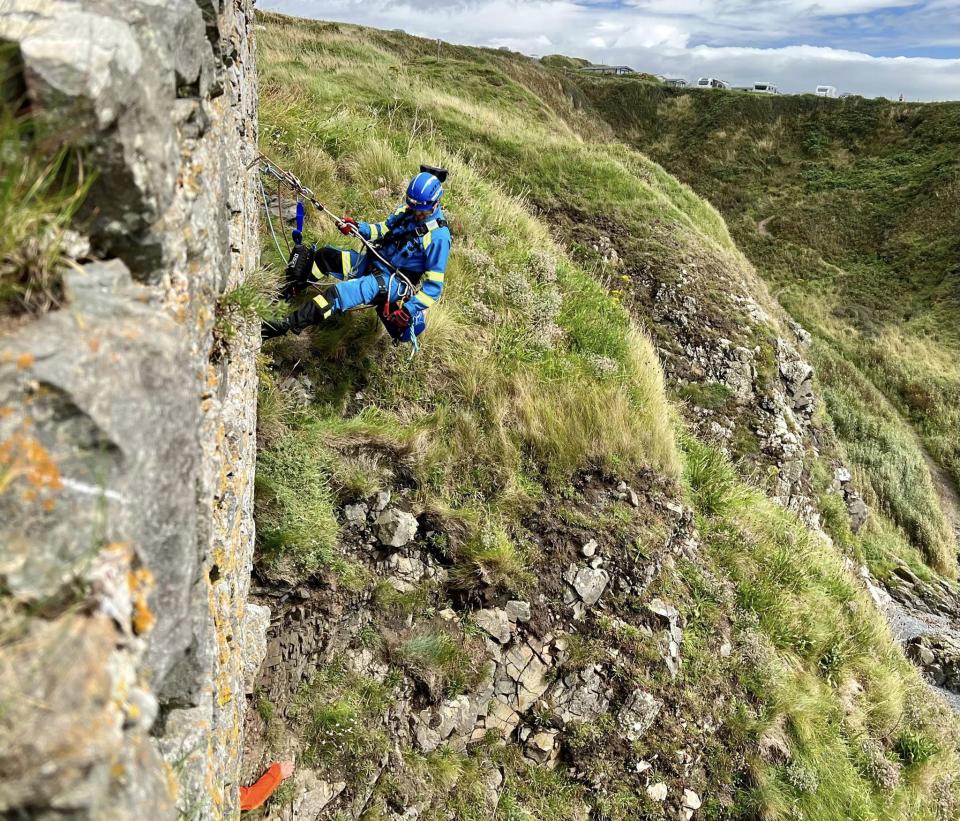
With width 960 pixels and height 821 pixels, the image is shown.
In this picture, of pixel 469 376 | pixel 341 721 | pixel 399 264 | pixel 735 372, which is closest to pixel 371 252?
pixel 399 264

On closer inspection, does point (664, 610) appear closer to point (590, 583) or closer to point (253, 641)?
point (590, 583)

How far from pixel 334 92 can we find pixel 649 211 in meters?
7.49

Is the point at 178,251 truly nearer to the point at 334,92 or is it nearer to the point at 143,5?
the point at 143,5

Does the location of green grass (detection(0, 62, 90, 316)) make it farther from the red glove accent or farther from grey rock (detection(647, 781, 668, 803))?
grey rock (detection(647, 781, 668, 803))

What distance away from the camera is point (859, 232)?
108 feet

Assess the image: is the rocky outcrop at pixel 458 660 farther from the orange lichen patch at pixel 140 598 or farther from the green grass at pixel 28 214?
the green grass at pixel 28 214

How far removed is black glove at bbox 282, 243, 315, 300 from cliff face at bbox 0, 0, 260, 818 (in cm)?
294

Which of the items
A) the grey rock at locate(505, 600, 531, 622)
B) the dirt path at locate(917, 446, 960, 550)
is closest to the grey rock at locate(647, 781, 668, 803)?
the grey rock at locate(505, 600, 531, 622)

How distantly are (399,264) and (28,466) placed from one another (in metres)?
4.93

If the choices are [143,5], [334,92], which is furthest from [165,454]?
[334,92]

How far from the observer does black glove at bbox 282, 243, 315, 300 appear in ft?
19.3

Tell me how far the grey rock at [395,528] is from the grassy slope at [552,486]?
288mm

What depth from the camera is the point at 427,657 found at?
4992mm

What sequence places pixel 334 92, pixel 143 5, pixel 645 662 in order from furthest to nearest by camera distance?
pixel 334 92 → pixel 645 662 → pixel 143 5
